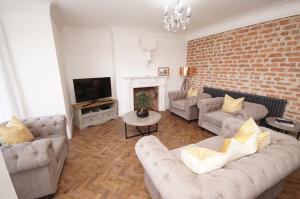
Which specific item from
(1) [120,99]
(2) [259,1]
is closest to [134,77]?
(1) [120,99]

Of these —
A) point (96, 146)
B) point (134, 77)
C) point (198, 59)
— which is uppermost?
point (198, 59)

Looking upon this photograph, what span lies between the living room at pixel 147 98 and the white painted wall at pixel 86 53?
0.03 m

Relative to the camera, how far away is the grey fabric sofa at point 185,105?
3414 millimetres

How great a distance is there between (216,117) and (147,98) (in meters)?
1.49

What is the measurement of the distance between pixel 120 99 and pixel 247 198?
3486 mm

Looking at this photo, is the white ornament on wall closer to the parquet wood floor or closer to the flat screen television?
the flat screen television

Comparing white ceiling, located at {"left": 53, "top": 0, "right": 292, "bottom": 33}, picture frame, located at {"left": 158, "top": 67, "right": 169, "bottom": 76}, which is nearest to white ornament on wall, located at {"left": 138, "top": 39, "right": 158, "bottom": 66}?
picture frame, located at {"left": 158, "top": 67, "right": 169, "bottom": 76}

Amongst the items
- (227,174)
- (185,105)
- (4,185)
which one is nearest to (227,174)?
(227,174)

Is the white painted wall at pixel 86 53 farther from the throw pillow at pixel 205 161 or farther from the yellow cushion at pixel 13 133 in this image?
the throw pillow at pixel 205 161

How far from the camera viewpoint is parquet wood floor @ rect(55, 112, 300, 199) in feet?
5.30

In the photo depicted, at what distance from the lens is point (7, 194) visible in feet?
2.36

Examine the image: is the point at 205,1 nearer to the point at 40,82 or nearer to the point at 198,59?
the point at 198,59

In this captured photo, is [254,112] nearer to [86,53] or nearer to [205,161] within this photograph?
[205,161]

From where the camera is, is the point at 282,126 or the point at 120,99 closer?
the point at 282,126
